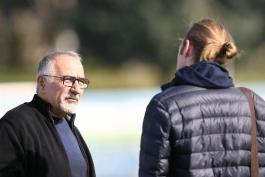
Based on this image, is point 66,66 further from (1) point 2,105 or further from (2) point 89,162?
(1) point 2,105

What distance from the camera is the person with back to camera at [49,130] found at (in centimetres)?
384

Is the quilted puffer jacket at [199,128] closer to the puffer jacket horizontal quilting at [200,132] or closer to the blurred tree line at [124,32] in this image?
the puffer jacket horizontal quilting at [200,132]

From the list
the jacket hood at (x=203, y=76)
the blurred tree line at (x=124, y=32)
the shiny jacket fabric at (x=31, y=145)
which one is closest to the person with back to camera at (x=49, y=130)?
the shiny jacket fabric at (x=31, y=145)

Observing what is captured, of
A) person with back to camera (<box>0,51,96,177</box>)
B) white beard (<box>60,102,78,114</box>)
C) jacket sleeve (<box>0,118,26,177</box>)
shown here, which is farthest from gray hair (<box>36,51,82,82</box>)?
jacket sleeve (<box>0,118,26,177</box>)

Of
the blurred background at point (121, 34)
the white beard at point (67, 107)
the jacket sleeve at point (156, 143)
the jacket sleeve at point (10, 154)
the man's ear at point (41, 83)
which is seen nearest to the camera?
the jacket sleeve at point (156, 143)

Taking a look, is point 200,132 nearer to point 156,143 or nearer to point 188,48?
point 156,143

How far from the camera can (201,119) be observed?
3.45 meters

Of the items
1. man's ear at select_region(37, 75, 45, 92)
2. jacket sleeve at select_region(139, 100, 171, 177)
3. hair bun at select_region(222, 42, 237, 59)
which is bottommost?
jacket sleeve at select_region(139, 100, 171, 177)

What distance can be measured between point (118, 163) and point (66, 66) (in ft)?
24.3

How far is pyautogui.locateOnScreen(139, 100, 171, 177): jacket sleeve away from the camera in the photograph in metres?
3.33

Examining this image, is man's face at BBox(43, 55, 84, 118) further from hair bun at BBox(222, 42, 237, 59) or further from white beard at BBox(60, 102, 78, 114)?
hair bun at BBox(222, 42, 237, 59)

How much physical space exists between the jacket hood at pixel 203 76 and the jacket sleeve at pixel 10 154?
38.4 inches

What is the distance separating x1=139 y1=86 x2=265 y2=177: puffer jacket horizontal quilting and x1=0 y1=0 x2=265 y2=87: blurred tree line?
2581cm

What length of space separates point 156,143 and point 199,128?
0.25 m
